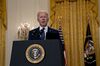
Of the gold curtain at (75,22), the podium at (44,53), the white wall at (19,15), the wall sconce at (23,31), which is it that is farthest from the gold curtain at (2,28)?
the podium at (44,53)

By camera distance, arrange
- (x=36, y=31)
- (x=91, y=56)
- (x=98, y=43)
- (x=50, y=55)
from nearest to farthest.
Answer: (x=50, y=55)
(x=36, y=31)
(x=91, y=56)
(x=98, y=43)

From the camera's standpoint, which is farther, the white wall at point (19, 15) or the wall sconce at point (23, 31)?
the white wall at point (19, 15)

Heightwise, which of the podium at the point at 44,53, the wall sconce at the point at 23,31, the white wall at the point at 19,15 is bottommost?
the podium at the point at 44,53

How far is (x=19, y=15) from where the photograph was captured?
652 cm

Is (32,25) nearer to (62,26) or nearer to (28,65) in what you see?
(62,26)

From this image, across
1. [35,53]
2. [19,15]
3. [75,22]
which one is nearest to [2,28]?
[19,15]

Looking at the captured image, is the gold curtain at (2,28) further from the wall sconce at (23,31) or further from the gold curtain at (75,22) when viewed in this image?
the gold curtain at (75,22)

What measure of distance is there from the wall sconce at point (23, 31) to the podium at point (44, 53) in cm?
399

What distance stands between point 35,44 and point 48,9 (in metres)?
4.19

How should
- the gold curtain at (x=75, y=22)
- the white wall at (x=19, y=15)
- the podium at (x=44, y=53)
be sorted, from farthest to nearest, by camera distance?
the white wall at (x=19, y=15)
the gold curtain at (x=75, y=22)
the podium at (x=44, y=53)

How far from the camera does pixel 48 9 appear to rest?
635cm

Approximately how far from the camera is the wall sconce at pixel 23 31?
6.30 meters

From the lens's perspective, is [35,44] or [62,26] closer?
[35,44]

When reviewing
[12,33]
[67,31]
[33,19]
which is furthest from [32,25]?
[67,31]
